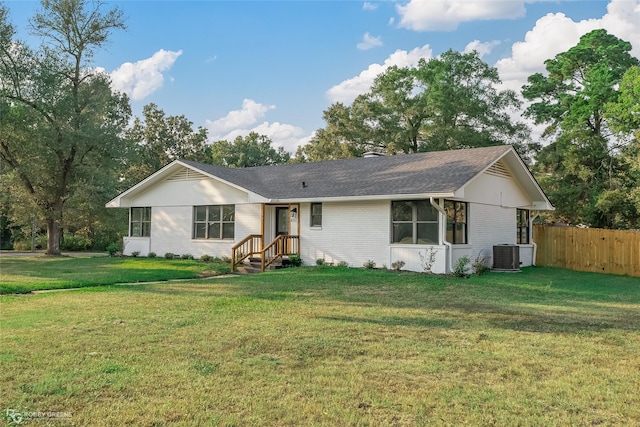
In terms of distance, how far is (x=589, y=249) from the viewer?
17531 mm

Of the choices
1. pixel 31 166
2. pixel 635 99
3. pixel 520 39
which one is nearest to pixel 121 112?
Result: pixel 31 166

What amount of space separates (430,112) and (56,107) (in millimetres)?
21419

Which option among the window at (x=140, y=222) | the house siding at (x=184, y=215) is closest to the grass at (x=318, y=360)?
the house siding at (x=184, y=215)

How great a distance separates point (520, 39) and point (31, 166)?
23025 millimetres

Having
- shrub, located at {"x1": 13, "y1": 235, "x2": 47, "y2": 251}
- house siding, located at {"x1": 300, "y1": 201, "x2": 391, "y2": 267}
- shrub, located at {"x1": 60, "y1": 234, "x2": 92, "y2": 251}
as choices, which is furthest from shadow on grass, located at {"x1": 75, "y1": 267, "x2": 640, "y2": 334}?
shrub, located at {"x1": 13, "y1": 235, "x2": 47, "y2": 251}

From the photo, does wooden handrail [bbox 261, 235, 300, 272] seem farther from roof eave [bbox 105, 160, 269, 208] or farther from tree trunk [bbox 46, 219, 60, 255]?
tree trunk [bbox 46, 219, 60, 255]

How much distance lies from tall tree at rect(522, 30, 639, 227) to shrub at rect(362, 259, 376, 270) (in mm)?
12910

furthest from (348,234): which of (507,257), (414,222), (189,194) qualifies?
(189,194)

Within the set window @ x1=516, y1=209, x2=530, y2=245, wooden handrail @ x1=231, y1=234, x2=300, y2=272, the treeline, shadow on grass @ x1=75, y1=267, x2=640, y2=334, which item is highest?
the treeline

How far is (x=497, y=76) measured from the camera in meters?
31.7

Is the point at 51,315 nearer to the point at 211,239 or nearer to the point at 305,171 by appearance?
the point at 211,239

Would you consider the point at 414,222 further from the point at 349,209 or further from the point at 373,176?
the point at 373,176

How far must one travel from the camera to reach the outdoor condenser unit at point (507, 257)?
51.9 ft

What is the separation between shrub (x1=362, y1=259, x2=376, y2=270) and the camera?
599 inches
